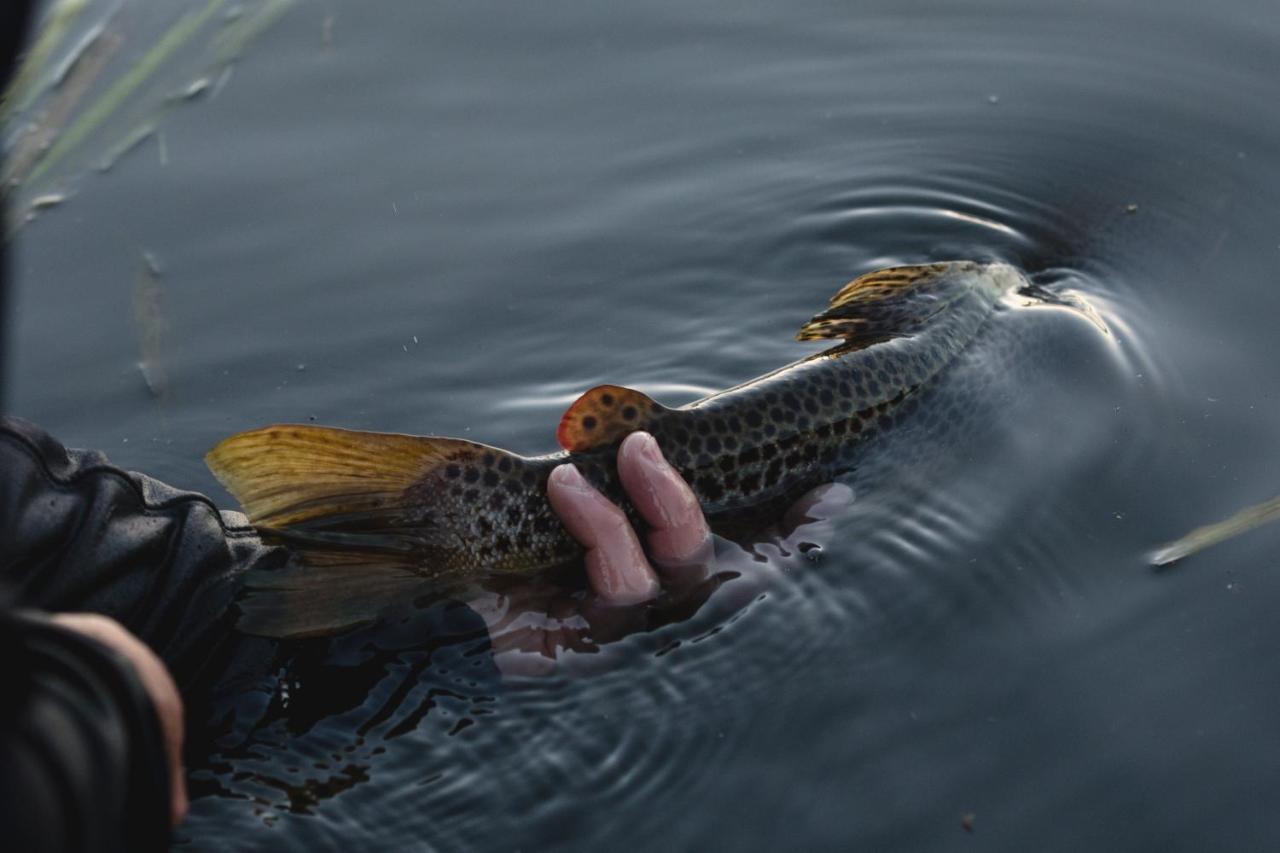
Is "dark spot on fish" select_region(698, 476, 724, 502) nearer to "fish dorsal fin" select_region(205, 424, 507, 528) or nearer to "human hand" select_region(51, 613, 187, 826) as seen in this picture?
"fish dorsal fin" select_region(205, 424, 507, 528)

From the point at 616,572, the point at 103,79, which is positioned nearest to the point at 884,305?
the point at 616,572

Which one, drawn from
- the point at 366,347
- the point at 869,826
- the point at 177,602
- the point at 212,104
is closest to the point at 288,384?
the point at 366,347

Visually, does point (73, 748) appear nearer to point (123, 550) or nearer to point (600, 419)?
point (123, 550)

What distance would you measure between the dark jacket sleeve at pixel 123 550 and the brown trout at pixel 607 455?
0.82 feet

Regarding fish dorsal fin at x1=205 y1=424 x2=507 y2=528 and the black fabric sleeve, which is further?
fish dorsal fin at x1=205 y1=424 x2=507 y2=528

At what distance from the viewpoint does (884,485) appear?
4289 millimetres

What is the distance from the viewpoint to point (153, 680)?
212cm

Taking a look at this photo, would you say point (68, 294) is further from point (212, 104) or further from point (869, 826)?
point (869, 826)

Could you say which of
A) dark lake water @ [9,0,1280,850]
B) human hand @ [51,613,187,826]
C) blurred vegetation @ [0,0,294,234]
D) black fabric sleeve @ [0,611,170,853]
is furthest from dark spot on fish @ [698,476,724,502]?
blurred vegetation @ [0,0,294,234]

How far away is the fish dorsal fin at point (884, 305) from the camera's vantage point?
4.65m

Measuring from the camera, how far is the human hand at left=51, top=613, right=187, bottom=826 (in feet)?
6.84

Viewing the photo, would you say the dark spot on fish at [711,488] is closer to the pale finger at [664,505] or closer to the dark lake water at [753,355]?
the pale finger at [664,505]

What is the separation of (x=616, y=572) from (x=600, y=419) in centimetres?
46

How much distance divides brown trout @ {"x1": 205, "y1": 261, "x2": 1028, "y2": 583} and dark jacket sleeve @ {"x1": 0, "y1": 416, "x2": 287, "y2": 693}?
0.25m
